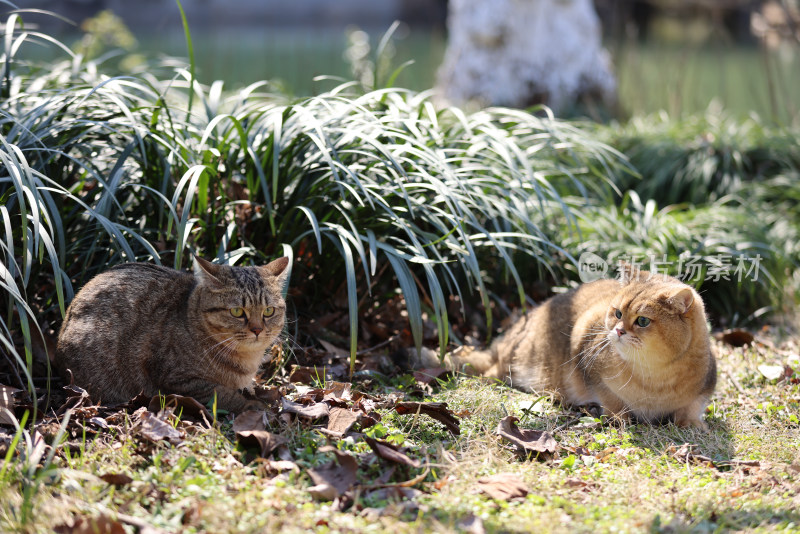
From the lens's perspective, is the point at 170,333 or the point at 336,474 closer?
the point at 336,474

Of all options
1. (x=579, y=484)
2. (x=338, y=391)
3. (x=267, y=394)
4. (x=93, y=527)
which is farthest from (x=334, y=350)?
(x=93, y=527)

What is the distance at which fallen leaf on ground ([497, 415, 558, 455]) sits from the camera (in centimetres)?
308

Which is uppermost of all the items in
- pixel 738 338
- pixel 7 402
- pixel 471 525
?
pixel 7 402

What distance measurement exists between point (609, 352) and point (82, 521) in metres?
2.35

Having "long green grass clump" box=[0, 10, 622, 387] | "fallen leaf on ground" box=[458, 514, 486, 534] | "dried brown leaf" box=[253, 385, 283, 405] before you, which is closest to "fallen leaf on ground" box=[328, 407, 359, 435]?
"dried brown leaf" box=[253, 385, 283, 405]

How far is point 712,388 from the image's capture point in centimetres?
358

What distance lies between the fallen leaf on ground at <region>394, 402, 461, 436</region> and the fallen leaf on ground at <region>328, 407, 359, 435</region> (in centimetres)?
28

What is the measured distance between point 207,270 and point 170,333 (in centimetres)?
34

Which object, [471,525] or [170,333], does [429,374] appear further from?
[471,525]

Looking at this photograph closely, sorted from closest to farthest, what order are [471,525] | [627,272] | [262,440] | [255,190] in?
[471,525] → [262,440] → [627,272] → [255,190]

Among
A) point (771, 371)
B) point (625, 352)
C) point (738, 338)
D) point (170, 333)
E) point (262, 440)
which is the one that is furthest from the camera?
point (738, 338)

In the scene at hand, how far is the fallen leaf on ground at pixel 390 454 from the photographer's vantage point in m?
2.81

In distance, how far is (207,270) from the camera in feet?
10.5

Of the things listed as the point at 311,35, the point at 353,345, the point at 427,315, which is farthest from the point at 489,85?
the point at 311,35
